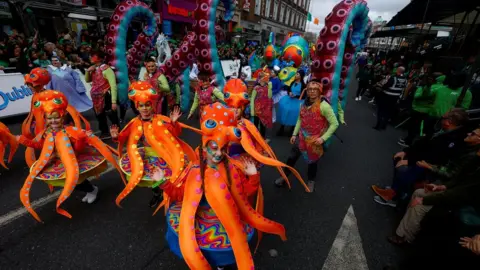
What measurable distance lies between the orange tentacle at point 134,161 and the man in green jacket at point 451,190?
2761 millimetres

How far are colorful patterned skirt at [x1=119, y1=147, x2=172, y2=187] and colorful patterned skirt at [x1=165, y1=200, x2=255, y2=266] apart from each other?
74cm

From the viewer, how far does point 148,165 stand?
2678mm

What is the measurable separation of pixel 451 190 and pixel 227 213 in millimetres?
1883

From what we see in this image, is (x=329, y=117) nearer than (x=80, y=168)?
No

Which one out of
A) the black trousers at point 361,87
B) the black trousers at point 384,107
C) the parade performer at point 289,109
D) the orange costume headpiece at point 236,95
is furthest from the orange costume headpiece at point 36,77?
the black trousers at point 361,87

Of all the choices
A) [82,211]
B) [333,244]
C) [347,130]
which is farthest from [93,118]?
[347,130]

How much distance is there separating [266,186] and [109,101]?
3.74m

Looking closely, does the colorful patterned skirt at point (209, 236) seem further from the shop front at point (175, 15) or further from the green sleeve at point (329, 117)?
the shop front at point (175, 15)

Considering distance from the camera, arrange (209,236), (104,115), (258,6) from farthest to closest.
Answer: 1. (258,6)
2. (104,115)
3. (209,236)

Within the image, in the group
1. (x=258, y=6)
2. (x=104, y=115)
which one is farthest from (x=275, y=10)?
(x=104, y=115)

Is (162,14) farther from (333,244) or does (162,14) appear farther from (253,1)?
(333,244)

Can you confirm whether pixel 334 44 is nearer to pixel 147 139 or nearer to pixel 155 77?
pixel 147 139

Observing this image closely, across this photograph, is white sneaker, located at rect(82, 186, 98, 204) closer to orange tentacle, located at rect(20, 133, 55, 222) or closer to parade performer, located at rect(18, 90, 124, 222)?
parade performer, located at rect(18, 90, 124, 222)

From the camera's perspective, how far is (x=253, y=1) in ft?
82.2
